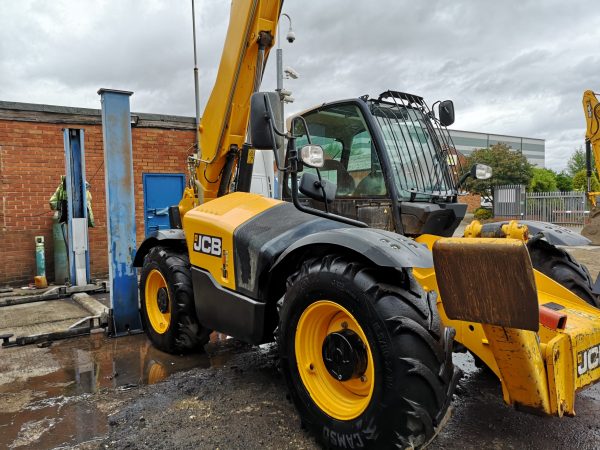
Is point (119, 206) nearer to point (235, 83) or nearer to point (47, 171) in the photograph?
point (235, 83)

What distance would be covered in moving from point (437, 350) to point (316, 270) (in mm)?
793

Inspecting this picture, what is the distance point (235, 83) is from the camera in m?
4.52

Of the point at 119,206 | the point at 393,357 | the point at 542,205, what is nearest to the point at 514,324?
the point at 393,357

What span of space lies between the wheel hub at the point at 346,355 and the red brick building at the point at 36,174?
836cm

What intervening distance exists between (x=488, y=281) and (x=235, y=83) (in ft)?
10.8

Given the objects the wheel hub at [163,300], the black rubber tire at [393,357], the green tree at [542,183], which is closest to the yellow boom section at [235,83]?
the wheel hub at [163,300]

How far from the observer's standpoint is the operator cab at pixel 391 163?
3672 millimetres

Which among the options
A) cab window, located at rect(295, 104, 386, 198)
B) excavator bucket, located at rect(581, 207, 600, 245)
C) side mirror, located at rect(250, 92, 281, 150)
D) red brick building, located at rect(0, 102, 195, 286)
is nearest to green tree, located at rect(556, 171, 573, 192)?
excavator bucket, located at rect(581, 207, 600, 245)

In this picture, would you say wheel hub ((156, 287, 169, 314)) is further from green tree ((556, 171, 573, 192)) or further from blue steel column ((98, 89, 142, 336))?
green tree ((556, 171, 573, 192))

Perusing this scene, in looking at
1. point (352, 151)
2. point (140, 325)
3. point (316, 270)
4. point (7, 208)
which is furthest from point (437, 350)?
point (7, 208)

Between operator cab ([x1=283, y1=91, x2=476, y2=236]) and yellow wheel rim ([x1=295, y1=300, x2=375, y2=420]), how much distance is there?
3.61 feet

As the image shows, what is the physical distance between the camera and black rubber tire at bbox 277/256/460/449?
7.34 feet

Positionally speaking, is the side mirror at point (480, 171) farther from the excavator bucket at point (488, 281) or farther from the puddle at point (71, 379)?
the puddle at point (71, 379)

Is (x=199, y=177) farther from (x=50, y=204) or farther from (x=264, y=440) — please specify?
(x=50, y=204)
